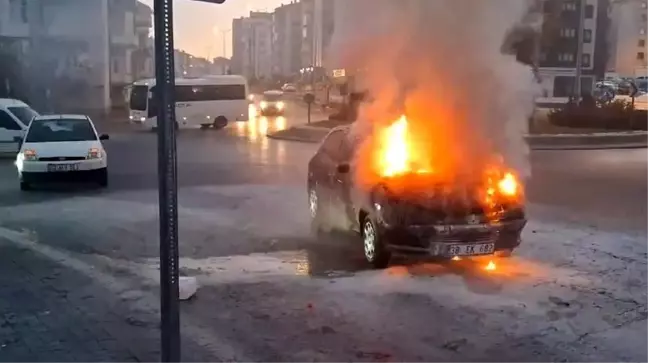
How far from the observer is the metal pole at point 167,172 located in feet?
12.0

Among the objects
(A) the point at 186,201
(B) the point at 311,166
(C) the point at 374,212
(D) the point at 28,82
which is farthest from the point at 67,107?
(C) the point at 374,212

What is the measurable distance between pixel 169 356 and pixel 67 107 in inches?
1500

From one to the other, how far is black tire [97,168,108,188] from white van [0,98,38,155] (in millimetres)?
7583

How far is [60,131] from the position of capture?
590 inches

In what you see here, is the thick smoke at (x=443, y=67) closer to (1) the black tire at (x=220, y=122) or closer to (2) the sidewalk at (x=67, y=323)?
(2) the sidewalk at (x=67, y=323)

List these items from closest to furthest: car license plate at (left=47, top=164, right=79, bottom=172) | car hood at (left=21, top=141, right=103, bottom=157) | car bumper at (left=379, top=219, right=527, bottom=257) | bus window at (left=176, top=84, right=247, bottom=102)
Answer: car bumper at (left=379, top=219, right=527, bottom=257)
car license plate at (left=47, top=164, right=79, bottom=172)
car hood at (left=21, top=141, right=103, bottom=157)
bus window at (left=176, top=84, right=247, bottom=102)

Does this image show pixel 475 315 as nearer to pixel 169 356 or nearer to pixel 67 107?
pixel 169 356

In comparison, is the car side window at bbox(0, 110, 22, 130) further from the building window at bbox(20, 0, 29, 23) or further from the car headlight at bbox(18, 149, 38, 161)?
the building window at bbox(20, 0, 29, 23)

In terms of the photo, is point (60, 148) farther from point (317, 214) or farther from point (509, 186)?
point (509, 186)

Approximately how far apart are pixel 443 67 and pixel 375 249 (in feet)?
6.66

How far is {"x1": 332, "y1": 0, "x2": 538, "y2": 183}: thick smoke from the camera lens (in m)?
7.80

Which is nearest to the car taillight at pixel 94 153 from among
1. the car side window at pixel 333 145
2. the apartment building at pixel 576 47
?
the car side window at pixel 333 145

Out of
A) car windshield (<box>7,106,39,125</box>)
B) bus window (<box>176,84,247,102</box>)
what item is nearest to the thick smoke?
car windshield (<box>7,106,39,125</box>)

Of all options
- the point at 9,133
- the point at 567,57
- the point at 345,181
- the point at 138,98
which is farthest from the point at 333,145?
the point at 138,98
